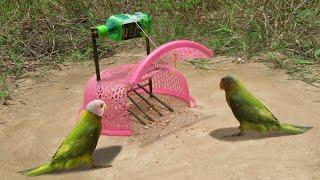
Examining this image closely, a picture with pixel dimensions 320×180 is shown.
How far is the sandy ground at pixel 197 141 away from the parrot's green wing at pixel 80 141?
0.20 meters

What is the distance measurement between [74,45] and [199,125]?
2775 millimetres

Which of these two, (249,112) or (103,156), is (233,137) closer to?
(249,112)

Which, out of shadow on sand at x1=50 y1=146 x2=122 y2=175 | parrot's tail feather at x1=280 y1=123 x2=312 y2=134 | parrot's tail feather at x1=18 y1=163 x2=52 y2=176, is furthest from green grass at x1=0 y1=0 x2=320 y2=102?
parrot's tail feather at x1=18 y1=163 x2=52 y2=176

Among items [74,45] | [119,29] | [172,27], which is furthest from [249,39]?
[119,29]

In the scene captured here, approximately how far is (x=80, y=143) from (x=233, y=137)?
116cm

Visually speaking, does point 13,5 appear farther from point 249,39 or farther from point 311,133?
point 311,133

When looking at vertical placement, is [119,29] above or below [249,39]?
above

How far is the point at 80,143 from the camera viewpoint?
129 inches

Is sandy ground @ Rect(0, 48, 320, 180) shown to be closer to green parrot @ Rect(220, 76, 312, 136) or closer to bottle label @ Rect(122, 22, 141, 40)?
green parrot @ Rect(220, 76, 312, 136)

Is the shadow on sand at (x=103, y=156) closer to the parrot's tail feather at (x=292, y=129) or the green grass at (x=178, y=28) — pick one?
the parrot's tail feather at (x=292, y=129)

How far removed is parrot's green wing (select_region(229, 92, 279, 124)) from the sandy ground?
19 cm

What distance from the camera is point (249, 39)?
Result: 588 cm

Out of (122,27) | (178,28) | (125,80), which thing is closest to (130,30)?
(122,27)

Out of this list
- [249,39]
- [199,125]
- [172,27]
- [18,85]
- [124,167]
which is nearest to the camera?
[124,167]
